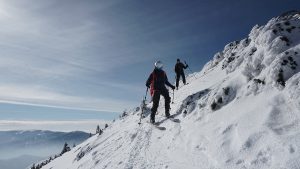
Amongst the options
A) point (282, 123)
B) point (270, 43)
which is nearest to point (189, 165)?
point (282, 123)

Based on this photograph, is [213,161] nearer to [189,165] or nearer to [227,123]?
[189,165]

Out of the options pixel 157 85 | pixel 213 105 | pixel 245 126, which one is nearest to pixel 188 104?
pixel 157 85

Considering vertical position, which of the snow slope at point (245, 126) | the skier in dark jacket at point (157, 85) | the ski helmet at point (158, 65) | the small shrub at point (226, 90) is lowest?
the snow slope at point (245, 126)

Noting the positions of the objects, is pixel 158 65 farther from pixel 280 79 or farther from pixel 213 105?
pixel 280 79

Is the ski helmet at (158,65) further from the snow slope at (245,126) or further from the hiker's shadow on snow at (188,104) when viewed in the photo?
the snow slope at (245,126)

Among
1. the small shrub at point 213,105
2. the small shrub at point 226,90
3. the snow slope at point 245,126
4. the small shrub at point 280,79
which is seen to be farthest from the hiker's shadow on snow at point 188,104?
the small shrub at point 280,79

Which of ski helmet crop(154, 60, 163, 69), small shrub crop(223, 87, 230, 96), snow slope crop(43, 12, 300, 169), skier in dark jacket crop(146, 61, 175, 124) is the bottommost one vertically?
snow slope crop(43, 12, 300, 169)

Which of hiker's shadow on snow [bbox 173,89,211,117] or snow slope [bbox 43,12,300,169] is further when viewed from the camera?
hiker's shadow on snow [bbox 173,89,211,117]

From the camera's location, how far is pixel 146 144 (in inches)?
682

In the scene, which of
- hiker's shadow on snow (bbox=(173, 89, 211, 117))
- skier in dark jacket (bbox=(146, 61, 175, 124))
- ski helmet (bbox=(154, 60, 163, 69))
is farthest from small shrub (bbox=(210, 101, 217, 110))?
ski helmet (bbox=(154, 60, 163, 69))

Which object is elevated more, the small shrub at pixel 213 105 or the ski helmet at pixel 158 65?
the ski helmet at pixel 158 65

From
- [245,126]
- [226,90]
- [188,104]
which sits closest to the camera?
[245,126]

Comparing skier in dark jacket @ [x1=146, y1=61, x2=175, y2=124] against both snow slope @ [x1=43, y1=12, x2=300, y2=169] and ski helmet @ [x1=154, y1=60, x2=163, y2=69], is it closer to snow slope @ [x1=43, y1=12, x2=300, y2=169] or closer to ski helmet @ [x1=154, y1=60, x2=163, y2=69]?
ski helmet @ [x1=154, y1=60, x2=163, y2=69]

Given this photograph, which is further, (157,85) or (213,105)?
(157,85)
